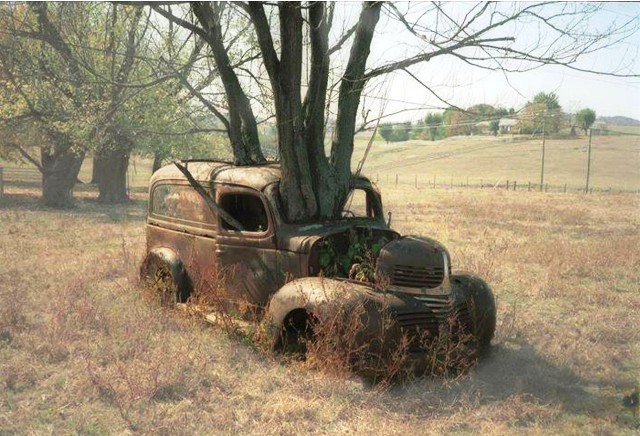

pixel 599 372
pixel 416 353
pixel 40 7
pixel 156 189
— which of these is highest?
pixel 40 7

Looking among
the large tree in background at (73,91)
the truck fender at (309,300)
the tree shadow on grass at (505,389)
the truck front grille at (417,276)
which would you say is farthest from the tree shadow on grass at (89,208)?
the tree shadow on grass at (505,389)

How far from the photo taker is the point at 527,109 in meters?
5.28

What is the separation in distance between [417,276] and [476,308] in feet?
3.06

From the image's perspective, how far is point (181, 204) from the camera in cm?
671

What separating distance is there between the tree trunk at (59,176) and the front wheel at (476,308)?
18157mm

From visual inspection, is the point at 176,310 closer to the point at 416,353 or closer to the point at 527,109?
the point at 416,353

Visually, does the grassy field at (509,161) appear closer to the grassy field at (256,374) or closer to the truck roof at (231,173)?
the grassy field at (256,374)

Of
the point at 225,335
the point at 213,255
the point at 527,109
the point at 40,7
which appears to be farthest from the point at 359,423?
the point at 40,7

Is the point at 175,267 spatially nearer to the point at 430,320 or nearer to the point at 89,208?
the point at 430,320

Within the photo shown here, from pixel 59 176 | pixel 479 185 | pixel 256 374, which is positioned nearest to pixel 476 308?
pixel 256 374

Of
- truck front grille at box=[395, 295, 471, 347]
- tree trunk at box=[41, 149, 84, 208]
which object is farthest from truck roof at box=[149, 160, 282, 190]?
tree trunk at box=[41, 149, 84, 208]

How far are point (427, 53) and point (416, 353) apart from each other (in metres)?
2.91

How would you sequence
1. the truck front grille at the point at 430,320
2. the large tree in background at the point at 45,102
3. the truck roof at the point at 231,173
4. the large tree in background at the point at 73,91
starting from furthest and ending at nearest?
the large tree in background at the point at 45,102
the large tree in background at the point at 73,91
the truck roof at the point at 231,173
the truck front grille at the point at 430,320

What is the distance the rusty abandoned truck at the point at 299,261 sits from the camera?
4680 mm
